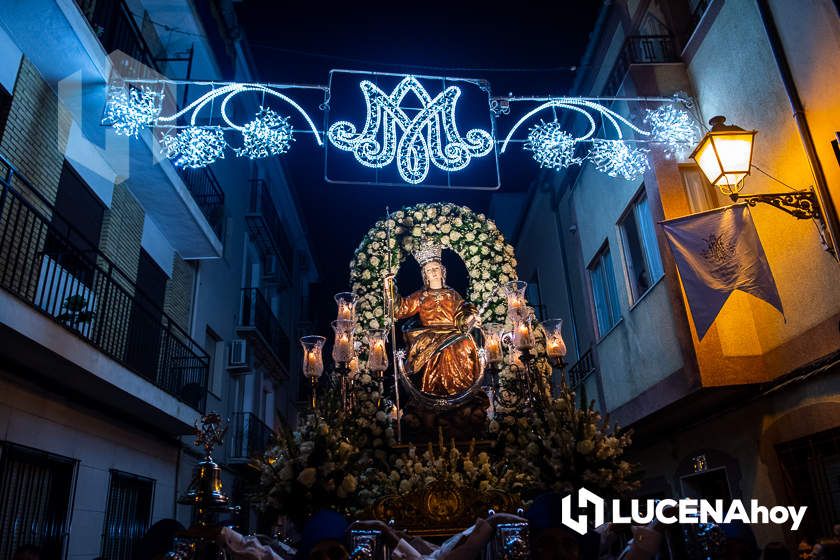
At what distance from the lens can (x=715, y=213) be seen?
23.3 feet

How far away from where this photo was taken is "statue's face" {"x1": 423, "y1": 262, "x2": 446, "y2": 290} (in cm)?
1003

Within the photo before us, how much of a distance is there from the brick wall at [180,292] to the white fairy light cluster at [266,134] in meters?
6.12

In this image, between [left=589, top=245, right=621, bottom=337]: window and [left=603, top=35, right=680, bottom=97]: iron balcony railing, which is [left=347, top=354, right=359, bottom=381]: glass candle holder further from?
[left=603, top=35, right=680, bottom=97]: iron balcony railing

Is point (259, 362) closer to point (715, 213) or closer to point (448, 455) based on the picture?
point (448, 455)

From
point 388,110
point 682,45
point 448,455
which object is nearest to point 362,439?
point 448,455

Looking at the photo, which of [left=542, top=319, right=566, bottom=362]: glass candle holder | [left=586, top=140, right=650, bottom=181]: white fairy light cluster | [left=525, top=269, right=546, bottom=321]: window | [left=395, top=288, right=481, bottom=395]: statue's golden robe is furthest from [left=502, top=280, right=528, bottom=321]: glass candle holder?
[left=525, top=269, right=546, bottom=321]: window

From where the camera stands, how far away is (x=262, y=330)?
728 inches

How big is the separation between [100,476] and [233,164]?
31.7ft

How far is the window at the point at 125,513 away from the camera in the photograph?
9.64 meters

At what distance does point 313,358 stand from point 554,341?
107 inches

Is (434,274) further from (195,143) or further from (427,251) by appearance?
(195,143)

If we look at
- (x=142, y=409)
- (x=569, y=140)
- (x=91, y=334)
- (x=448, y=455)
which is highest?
(x=569, y=140)

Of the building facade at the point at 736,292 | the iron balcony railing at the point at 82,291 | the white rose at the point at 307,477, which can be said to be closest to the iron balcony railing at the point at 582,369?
the building facade at the point at 736,292

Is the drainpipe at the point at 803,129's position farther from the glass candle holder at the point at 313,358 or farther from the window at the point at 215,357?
the window at the point at 215,357
